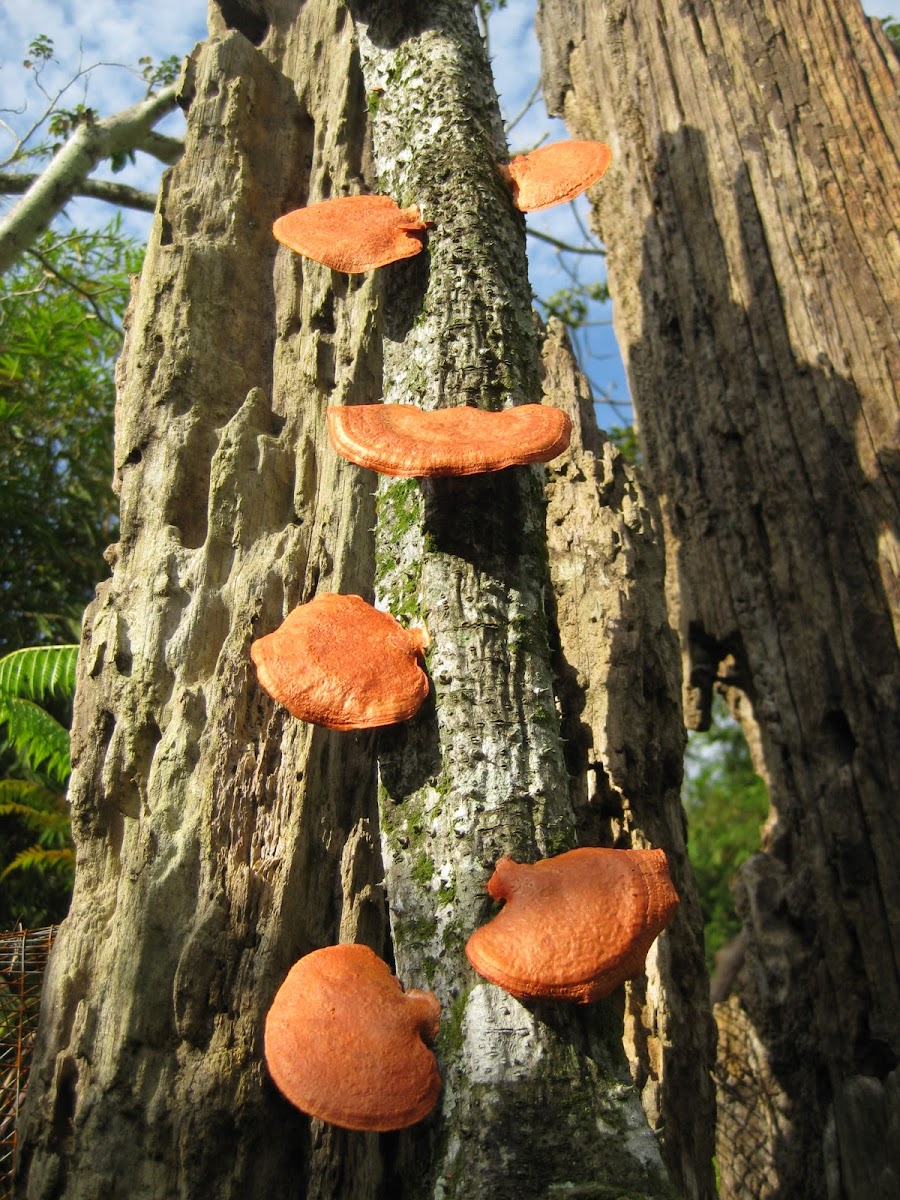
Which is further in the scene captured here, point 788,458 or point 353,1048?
point 788,458

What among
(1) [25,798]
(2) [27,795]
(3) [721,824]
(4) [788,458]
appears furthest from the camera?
(3) [721,824]

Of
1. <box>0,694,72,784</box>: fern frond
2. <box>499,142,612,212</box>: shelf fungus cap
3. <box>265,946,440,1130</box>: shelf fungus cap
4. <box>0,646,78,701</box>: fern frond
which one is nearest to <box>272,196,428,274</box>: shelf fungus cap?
<box>499,142,612,212</box>: shelf fungus cap

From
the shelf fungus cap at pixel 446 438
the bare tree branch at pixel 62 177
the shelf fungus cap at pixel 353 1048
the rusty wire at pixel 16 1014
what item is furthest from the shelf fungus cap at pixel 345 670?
the bare tree branch at pixel 62 177

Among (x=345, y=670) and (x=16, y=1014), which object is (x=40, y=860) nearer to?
(x=16, y=1014)

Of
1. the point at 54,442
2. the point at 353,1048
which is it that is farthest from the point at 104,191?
the point at 353,1048

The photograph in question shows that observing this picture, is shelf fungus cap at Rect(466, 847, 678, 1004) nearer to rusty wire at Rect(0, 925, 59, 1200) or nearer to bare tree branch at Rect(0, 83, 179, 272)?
rusty wire at Rect(0, 925, 59, 1200)
